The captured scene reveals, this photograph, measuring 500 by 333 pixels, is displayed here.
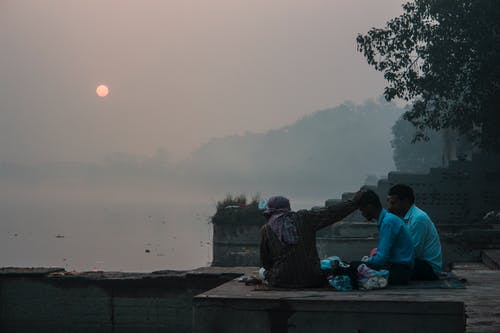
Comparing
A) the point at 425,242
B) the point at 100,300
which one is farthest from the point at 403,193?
the point at 100,300

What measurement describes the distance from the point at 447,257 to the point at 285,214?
23.9 ft

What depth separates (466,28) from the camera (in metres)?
18.9

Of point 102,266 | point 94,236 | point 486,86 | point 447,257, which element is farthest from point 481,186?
point 94,236

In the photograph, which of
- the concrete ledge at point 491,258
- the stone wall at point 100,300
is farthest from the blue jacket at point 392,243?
the concrete ledge at point 491,258

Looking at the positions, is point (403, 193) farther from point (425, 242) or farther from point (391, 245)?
point (391, 245)

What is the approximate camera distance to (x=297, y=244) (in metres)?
7.86

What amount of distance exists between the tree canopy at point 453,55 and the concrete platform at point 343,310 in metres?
12.4

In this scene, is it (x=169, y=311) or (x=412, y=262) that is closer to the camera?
(x=412, y=262)

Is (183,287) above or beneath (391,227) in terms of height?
beneath

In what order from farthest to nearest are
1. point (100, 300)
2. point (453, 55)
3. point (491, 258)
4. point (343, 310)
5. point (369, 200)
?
point (453, 55) → point (491, 258) → point (100, 300) → point (369, 200) → point (343, 310)

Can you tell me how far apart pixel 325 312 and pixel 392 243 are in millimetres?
1430

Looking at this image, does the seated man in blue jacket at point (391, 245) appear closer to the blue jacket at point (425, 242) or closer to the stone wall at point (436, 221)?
the blue jacket at point (425, 242)

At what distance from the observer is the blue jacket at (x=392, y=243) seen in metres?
7.68

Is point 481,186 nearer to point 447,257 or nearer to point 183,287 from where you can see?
point 447,257
